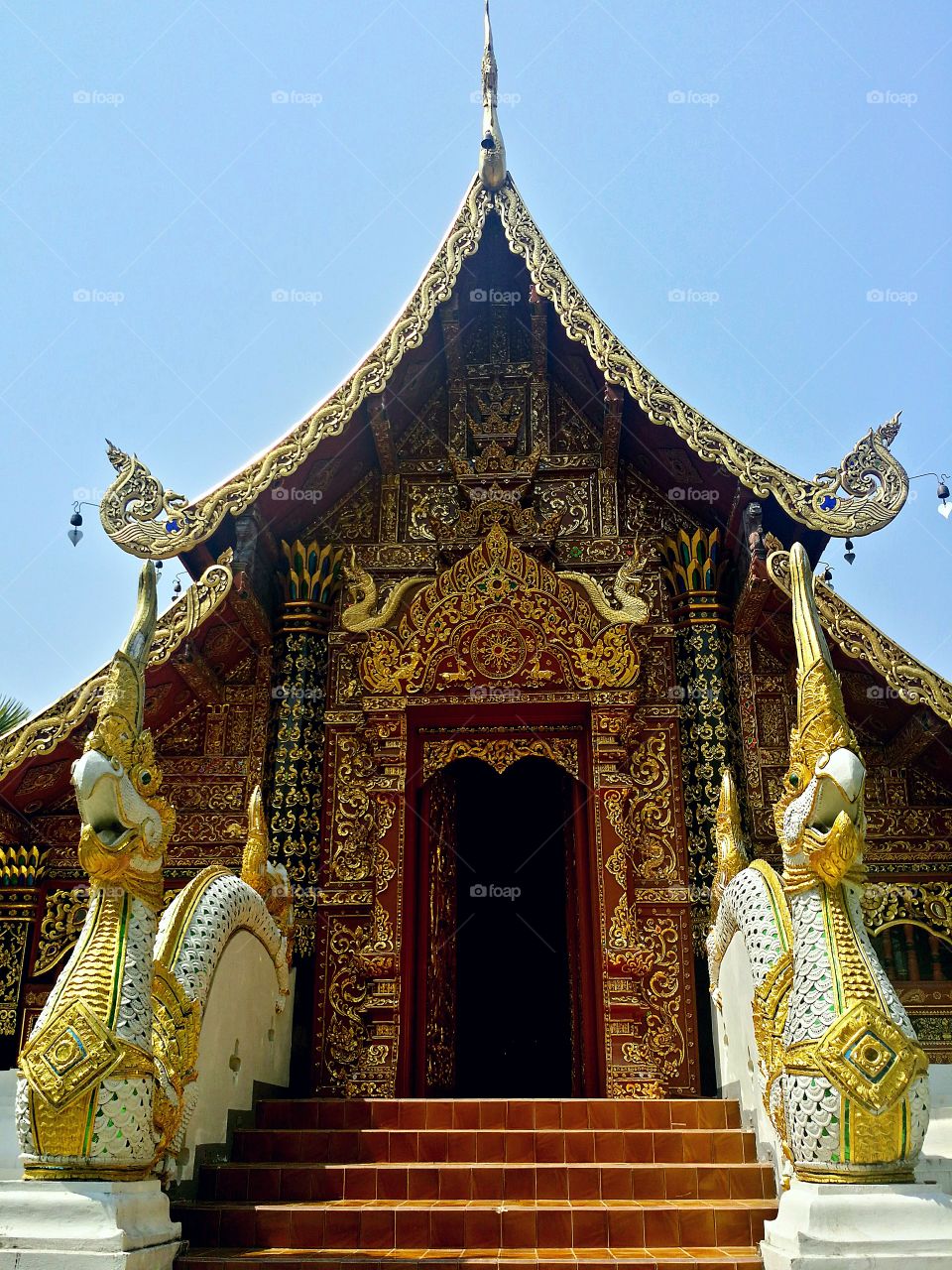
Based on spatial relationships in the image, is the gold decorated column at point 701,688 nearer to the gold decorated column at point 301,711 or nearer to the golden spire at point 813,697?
the gold decorated column at point 301,711

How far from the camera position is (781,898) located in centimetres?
380

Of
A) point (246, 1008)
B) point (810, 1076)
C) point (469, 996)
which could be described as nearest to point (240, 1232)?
point (246, 1008)

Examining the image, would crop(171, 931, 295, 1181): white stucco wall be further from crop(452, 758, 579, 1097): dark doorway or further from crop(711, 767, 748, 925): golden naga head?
crop(452, 758, 579, 1097): dark doorway

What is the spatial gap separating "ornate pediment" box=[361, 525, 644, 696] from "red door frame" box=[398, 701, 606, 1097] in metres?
0.16

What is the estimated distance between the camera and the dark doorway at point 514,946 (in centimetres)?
834

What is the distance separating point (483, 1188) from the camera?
12.4 ft

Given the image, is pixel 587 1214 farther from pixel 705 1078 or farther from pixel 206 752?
pixel 206 752

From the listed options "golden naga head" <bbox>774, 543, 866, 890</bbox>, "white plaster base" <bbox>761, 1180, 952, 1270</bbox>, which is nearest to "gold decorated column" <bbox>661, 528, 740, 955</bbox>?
"golden naga head" <bbox>774, 543, 866, 890</bbox>

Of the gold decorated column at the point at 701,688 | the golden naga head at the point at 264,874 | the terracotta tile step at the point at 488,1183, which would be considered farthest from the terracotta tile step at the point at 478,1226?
the gold decorated column at the point at 701,688

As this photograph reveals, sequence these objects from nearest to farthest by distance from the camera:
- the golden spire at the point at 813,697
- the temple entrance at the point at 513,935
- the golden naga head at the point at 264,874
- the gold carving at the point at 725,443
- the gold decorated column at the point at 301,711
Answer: the golden spire at the point at 813,697 < the golden naga head at the point at 264,874 < the gold carving at the point at 725,443 < the gold decorated column at the point at 301,711 < the temple entrance at the point at 513,935

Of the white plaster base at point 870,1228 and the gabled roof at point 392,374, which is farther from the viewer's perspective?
the gabled roof at point 392,374

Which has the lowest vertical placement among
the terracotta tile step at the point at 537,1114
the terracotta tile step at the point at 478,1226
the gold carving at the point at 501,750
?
the terracotta tile step at the point at 478,1226

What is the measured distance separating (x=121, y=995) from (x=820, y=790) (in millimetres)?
2090

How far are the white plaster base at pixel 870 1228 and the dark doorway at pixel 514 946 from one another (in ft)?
17.6
